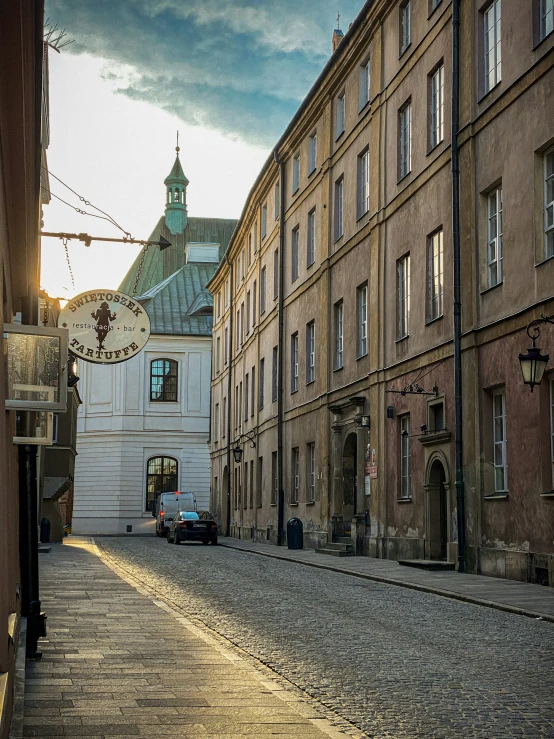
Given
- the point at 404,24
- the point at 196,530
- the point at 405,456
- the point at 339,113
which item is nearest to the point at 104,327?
the point at 405,456

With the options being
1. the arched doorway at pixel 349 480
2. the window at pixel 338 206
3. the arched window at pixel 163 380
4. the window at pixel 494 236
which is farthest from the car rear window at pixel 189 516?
the window at pixel 494 236

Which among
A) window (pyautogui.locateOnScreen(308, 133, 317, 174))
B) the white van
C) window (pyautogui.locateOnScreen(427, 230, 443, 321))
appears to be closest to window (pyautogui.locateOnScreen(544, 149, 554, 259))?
window (pyautogui.locateOnScreen(427, 230, 443, 321))

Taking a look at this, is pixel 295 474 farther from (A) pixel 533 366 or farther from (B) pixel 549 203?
(A) pixel 533 366

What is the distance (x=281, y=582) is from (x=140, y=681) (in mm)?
10838

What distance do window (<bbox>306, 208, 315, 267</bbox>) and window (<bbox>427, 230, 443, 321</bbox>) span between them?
37.3 ft

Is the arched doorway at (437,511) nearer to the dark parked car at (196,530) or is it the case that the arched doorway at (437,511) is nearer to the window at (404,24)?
the window at (404,24)

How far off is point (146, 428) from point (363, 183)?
3390 cm

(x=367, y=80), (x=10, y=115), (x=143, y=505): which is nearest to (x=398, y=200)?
(x=367, y=80)

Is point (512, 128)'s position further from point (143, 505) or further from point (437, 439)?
point (143, 505)

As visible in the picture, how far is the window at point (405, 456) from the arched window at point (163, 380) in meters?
37.4

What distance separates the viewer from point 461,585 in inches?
679

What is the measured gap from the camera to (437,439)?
22047 millimetres

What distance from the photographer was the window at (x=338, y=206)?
31.4 metres

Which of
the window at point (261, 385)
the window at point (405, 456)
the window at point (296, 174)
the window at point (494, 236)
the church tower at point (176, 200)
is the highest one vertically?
Answer: the church tower at point (176, 200)
